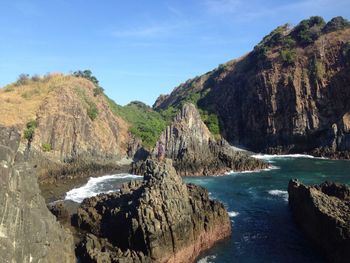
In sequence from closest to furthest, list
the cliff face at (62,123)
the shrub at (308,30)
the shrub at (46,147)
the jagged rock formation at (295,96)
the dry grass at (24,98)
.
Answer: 1. the shrub at (46,147)
2. the cliff face at (62,123)
3. the dry grass at (24,98)
4. the jagged rock formation at (295,96)
5. the shrub at (308,30)

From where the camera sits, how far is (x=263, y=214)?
47.1m

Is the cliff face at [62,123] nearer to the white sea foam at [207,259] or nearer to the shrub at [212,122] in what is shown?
the shrub at [212,122]

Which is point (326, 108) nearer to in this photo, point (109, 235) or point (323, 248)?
point (323, 248)

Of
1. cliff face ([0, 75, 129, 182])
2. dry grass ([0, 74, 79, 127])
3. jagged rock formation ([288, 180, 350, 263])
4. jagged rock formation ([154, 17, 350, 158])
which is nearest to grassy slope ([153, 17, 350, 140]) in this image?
jagged rock formation ([154, 17, 350, 158])

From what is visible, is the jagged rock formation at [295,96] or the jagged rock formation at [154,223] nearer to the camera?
the jagged rock formation at [154,223]

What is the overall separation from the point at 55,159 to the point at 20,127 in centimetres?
950

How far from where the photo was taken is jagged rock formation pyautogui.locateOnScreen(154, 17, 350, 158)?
106 metres

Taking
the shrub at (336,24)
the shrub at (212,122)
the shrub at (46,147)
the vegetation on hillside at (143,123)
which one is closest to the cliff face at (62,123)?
the shrub at (46,147)

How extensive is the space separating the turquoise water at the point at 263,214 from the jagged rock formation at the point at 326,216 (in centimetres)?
110

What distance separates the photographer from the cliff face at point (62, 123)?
262ft

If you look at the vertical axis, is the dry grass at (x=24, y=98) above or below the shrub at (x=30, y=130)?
above

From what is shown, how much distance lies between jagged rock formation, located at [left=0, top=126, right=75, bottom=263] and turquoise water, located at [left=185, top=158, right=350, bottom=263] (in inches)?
510

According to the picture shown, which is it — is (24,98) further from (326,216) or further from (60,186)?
(326,216)

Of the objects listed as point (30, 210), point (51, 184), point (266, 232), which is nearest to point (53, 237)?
point (30, 210)
